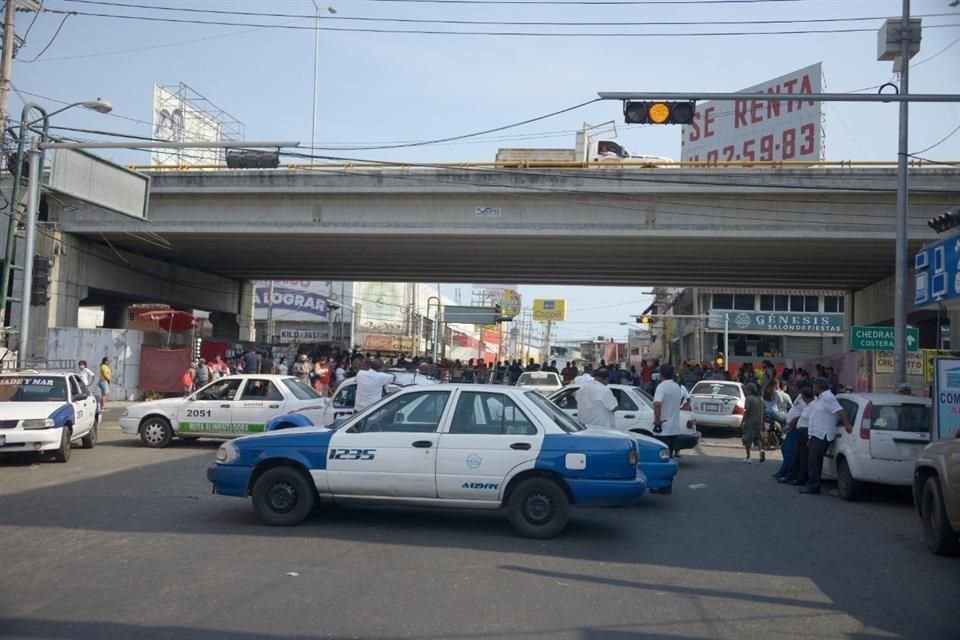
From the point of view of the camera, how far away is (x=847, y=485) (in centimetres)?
1234

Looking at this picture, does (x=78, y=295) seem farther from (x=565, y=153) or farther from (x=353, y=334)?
(x=353, y=334)

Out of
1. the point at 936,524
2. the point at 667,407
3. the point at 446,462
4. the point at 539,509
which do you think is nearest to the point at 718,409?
the point at 667,407

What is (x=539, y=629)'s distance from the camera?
5.92 meters

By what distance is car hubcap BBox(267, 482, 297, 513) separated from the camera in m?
9.00

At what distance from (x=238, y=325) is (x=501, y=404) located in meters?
39.1

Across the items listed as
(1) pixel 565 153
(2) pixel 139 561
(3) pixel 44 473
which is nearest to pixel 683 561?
(2) pixel 139 561

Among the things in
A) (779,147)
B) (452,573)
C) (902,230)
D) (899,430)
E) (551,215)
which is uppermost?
(779,147)

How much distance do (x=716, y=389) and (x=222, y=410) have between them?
13064 millimetres

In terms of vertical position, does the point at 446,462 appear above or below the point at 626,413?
below

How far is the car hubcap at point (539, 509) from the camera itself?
28.8 ft

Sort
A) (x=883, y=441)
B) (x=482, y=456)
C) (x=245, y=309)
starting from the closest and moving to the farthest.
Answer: (x=482, y=456)
(x=883, y=441)
(x=245, y=309)

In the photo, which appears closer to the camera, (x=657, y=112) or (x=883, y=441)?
(x=883, y=441)

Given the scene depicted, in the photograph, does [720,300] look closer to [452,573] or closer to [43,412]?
[43,412]

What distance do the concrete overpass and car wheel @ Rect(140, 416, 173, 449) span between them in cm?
1263
